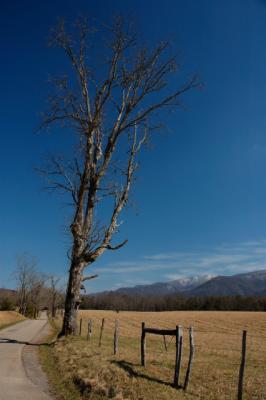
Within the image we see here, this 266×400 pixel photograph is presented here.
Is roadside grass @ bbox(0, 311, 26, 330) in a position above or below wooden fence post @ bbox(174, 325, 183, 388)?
above

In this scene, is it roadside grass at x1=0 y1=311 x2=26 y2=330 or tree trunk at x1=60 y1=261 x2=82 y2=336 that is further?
roadside grass at x1=0 y1=311 x2=26 y2=330

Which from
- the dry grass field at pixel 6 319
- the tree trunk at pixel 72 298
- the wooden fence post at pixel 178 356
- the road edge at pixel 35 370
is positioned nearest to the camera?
the wooden fence post at pixel 178 356

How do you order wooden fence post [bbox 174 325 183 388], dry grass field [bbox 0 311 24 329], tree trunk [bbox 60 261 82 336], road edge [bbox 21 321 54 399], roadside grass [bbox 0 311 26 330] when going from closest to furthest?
wooden fence post [bbox 174 325 183 388], road edge [bbox 21 321 54 399], tree trunk [bbox 60 261 82 336], roadside grass [bbox 0 311 26 330], dry grass field [bbox 0 311 24 329]

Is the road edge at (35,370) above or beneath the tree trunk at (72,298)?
beneath

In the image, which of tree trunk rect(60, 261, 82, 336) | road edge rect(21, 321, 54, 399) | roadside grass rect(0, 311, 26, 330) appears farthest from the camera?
roadside grass rect(0, 311, 26, 330)

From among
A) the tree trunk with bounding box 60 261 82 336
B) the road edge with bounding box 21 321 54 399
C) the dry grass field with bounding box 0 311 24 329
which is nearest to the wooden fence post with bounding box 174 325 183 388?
the road edge with bounding box 21 321 54 399

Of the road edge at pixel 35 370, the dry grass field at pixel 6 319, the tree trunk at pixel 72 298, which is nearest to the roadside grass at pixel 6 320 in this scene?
the dry grass field at pixel 6 319

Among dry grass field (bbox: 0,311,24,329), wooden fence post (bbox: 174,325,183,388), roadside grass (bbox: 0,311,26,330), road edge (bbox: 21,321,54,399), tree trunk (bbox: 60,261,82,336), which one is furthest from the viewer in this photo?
dry grass field (bbox: 0,311,24,329)

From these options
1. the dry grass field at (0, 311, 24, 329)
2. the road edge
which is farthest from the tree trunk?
the dry grass field at (0, 311, 24, 329)

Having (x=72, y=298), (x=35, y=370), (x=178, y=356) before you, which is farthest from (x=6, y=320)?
(x=178, y=356)

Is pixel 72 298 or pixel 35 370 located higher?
pixel 72 298

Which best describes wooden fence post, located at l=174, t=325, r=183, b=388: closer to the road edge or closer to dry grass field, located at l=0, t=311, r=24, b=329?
the road edge

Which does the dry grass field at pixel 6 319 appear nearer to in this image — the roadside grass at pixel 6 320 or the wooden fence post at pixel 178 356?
the roadside grass at pixel 6 320

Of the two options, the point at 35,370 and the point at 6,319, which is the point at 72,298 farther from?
the point at 6,319
